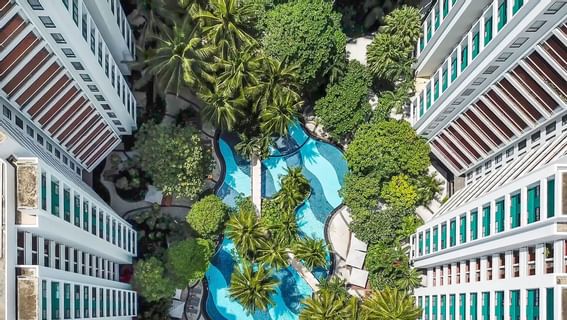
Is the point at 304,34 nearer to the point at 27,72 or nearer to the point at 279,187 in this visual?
the point at 279,187

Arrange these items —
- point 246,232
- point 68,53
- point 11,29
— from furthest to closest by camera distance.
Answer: point 246,232
point 68,53
point 11,29

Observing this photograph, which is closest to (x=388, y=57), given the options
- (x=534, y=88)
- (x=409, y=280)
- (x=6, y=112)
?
(x=534, y=88)

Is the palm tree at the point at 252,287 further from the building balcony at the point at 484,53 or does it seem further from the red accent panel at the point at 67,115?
the building balcony at the point at 484,53

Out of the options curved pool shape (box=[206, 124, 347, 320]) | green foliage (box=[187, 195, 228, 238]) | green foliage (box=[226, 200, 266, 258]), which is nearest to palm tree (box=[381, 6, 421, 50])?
curved pool shape (box=[206, 124, 347, 320])

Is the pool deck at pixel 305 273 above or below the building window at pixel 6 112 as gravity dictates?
below

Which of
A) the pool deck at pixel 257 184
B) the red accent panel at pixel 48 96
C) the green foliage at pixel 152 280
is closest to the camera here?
the red accent panel at pixel 48 96

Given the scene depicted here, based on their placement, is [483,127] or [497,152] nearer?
[483,127]

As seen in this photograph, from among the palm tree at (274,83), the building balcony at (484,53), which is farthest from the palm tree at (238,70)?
the building balcony at (484,53)
